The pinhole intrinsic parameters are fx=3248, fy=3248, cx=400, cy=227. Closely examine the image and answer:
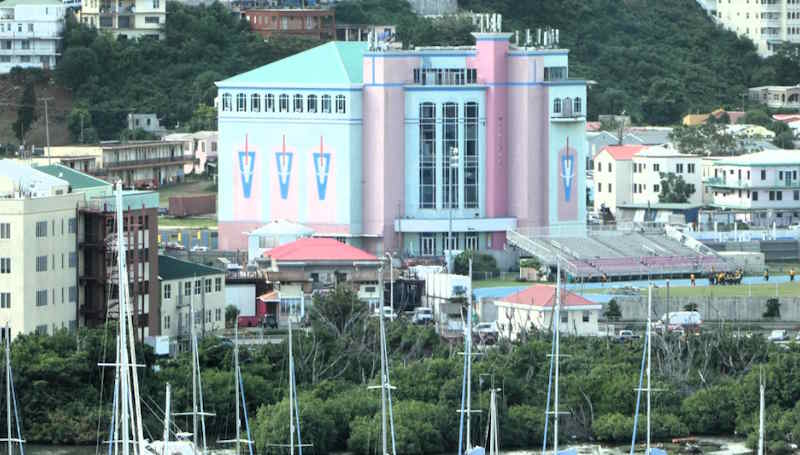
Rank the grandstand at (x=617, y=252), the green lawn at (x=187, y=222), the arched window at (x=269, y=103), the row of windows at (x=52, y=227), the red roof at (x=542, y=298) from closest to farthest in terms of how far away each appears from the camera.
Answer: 1. the row of windows at (x=52, y=227)
2. the red roof at (x=542, y=298)
3. the grandstand at (x=617, y=252)
4. the arched window at (x=269, y=103)
5. the green lawn at (x=187, y=222)

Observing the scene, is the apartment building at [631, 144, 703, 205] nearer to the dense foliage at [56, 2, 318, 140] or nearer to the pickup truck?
the dense foliage at [56, 2, 318, 140]

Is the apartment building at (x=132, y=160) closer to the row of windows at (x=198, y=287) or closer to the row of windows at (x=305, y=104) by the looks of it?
the row of windows at (x=305, y=104)

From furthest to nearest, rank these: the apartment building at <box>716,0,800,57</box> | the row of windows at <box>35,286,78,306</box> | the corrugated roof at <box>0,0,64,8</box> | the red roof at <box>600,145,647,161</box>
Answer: the apartment building at <box>716,0,800,57</box> < the corrugated roof at <box>0,0,64,8</box> < the red roof at <box>600,145,647,161</box> < the row of windows at <box>35,286,78,306</box>

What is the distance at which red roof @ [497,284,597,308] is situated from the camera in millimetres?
78000

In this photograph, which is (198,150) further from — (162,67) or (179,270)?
(179,270)

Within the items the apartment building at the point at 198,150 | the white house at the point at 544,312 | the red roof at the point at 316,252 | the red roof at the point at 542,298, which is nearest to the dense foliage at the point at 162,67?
the apartment building at the point at 198,150

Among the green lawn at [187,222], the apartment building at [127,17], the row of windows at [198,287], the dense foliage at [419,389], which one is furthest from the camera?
the apartment building at [127,17]

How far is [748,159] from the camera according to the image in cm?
10919

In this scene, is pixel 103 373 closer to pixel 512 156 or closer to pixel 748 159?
pixel 512 156

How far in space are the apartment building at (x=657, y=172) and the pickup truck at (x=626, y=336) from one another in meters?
34.4

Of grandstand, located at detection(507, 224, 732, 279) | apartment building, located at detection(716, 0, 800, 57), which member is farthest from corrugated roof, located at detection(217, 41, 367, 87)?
apartment building, located at detection(716, 0, 800, 57)

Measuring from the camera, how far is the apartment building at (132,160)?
112 metres

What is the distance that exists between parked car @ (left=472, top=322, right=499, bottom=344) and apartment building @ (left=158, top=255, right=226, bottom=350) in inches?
245

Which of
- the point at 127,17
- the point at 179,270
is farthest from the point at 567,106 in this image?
the point at 127,17
